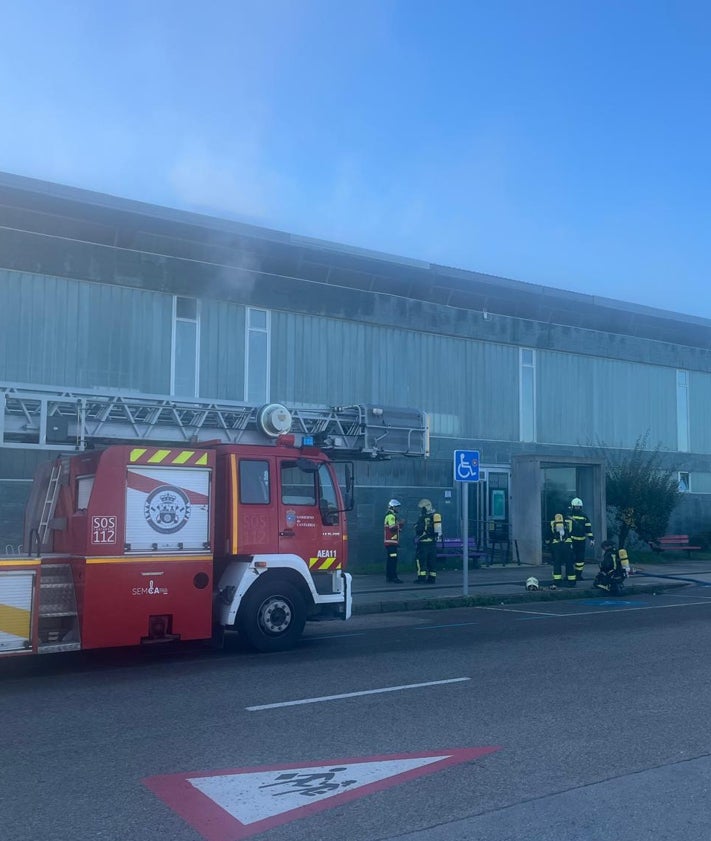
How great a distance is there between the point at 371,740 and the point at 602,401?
2302 cm

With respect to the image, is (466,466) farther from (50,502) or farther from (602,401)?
(602,401)

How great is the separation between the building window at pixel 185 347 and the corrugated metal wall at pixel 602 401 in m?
10.7

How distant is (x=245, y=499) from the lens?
36.0 ft

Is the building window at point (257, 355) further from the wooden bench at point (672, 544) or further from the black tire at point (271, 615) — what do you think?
the wooden bench at point (672, 544)

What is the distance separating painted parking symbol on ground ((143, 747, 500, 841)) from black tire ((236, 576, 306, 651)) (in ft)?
15.3

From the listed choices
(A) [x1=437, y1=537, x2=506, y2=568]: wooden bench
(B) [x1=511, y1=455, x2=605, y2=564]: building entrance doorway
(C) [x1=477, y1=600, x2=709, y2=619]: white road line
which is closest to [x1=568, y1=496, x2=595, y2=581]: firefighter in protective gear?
(C) [x1=477, y1=600, x2=709, y2=619]: white road line

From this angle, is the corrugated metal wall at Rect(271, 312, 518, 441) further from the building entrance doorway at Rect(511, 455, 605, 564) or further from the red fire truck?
the red fire truck

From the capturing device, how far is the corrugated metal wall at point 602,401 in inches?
1063

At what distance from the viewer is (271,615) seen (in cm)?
1098

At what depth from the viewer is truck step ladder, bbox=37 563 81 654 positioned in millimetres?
9469

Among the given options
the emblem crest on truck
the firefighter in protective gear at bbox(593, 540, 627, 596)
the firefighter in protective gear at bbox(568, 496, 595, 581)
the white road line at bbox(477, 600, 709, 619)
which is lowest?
the white road line at bbox(477, 600, 709, 619)

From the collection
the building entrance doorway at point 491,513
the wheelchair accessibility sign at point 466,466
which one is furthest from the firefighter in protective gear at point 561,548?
the building entrance doorway at point 491,513

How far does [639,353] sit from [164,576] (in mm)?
22395

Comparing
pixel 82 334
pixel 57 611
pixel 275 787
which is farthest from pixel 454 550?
pixel 275 787
